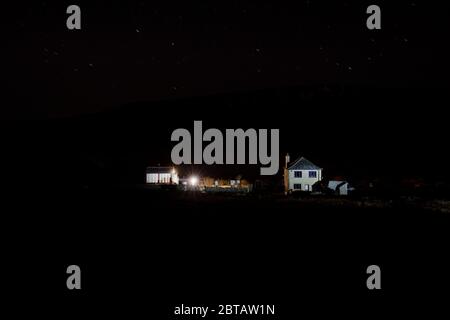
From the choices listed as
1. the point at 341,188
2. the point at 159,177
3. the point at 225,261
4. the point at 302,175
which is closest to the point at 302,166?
the point at 302,175

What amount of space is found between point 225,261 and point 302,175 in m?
39.2

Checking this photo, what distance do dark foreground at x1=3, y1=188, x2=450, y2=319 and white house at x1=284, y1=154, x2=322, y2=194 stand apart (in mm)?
26190

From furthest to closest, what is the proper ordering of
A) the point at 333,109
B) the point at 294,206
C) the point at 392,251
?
Result: 1. the point at 333,109
2. the point at 294,206
3. the point at 392,251

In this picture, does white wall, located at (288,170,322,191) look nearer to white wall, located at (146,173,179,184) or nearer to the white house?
the white house

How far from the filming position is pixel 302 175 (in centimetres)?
5341

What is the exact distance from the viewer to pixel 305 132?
112 meters

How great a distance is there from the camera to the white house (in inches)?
2094

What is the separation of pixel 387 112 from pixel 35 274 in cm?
12069

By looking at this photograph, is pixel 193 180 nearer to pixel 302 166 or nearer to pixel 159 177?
pixel 159 177

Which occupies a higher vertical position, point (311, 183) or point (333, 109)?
point (333, 109)

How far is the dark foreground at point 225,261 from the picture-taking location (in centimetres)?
1230
